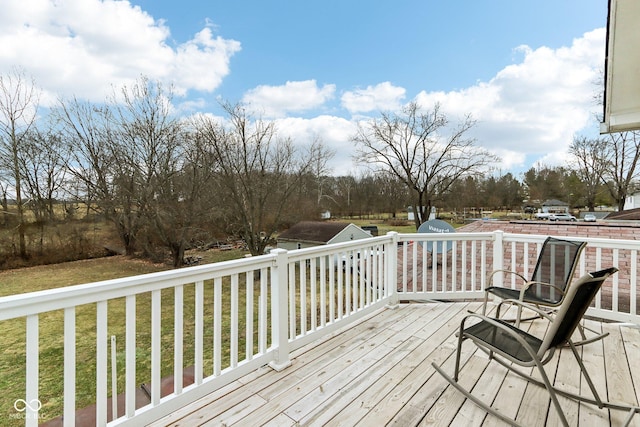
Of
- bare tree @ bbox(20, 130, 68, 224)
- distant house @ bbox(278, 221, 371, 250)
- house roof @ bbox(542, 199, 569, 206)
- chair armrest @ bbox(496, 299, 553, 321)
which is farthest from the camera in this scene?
house roof @ bbox(542, 199, 569, 206)

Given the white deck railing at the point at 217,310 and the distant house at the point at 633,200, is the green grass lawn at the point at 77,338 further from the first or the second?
the distant house at the point at 633,200

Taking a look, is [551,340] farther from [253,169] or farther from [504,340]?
[253,169]

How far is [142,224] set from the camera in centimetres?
1511

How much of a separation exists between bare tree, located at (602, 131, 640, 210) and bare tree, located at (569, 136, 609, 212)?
0.26 m

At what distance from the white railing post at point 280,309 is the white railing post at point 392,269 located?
5.32 ft

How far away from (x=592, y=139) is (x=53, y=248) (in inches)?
1375

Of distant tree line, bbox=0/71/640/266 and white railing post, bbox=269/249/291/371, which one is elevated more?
distant tree line, bbox=0/71/640/266

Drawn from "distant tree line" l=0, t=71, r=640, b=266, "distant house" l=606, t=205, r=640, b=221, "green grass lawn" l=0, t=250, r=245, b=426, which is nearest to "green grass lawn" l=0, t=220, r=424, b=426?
"green grass lawn" l=0, t=250, r=245, b=426

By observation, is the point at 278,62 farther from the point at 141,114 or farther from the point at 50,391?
the point at 50,391

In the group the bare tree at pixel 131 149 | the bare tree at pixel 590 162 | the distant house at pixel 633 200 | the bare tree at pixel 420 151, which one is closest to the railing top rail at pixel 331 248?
the bare tree at pixel 131 149

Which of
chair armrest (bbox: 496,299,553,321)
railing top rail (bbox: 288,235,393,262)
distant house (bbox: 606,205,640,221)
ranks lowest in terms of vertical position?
chair armrest (bbox: 496,299,553,321)

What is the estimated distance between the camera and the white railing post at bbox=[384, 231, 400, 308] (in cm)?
355

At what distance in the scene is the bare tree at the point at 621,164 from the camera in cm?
2030

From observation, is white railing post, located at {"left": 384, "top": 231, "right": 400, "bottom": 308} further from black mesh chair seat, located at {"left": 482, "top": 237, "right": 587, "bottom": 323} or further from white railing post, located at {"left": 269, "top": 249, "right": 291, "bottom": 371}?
white railing post, located at {"left": 269, "top": 249, "right": 291, "bottom": 371}
